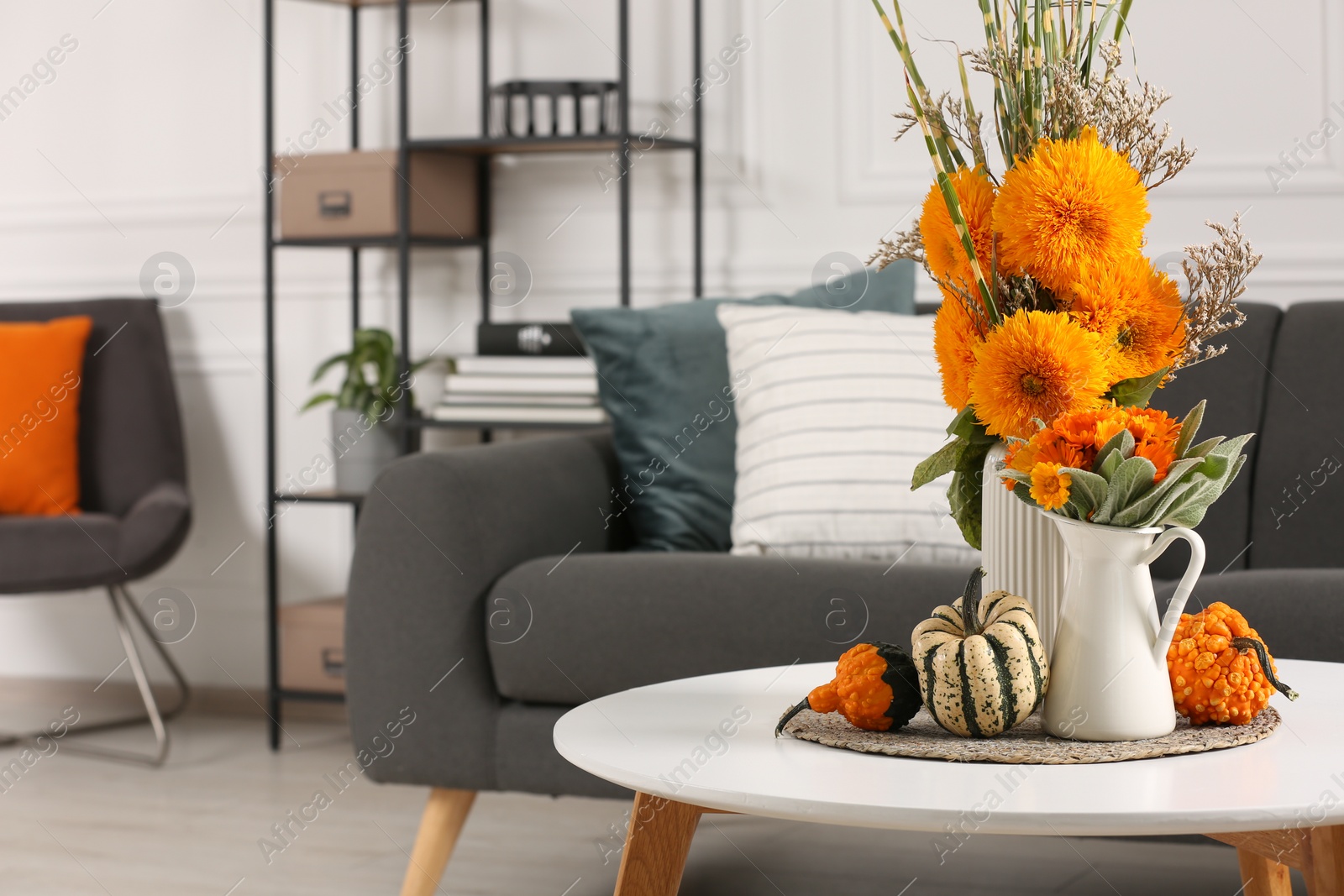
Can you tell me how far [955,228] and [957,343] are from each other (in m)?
0.09

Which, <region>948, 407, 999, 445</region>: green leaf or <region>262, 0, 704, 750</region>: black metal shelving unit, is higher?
<region>262, 0, 704, 750</region>: black metal shelving unit

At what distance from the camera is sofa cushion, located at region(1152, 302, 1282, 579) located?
2076mm

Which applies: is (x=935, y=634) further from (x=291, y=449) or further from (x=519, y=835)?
(x=291, y=449)

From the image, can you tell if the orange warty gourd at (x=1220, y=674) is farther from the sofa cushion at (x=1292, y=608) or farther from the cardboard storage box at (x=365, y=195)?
the cardboard storage box at (x=365, y=195)

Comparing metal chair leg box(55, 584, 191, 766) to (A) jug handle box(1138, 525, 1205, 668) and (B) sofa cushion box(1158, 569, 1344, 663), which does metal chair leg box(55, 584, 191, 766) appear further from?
(A) jug handle box(1138, 525, 1205, 668)

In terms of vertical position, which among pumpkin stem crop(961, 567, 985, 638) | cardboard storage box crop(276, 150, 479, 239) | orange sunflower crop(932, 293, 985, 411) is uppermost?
cardboard storage box crop(276, 150, 479, 239)

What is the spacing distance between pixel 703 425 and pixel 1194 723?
1.26 meters

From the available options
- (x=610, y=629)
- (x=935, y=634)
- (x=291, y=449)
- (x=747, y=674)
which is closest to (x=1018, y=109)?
(x=935, y=634)

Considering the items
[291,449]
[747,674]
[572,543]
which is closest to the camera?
[747,674]

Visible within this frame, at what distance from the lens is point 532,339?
2.76 meters

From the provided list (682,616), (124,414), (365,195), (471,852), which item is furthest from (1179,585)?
(124,414)

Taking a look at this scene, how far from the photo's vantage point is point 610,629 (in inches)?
69.6

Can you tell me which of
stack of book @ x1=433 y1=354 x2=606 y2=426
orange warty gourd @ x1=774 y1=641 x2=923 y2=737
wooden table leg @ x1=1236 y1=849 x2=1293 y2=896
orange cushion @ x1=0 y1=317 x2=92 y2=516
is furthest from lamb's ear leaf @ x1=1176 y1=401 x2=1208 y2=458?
orange cushion @ x1=0 y1=317 x2=92 y2=516

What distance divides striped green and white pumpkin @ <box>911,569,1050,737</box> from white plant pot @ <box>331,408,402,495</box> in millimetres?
2094
